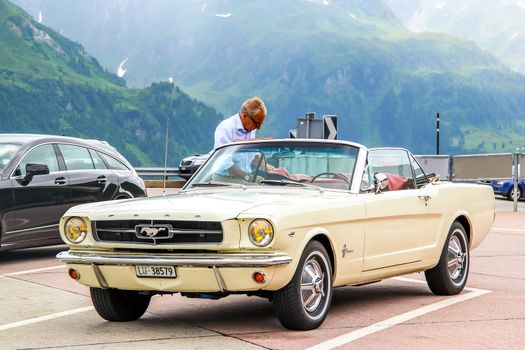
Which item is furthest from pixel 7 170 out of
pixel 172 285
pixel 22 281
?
pixel 172 285

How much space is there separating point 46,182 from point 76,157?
871 millimetres

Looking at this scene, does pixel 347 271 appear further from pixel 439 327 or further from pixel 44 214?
pixel 44 214

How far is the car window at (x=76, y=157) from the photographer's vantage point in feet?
47.3

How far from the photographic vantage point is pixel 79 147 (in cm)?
1475

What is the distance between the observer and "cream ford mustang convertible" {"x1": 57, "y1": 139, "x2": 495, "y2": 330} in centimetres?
734

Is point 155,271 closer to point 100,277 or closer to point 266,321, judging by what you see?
point 100,277

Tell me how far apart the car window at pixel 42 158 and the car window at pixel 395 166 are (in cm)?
537

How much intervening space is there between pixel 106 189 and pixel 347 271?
7.03 meters

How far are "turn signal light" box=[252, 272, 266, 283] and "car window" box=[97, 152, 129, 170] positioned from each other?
26.6 feet

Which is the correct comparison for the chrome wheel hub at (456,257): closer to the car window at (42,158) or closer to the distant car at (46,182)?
the distant car at (46,182)

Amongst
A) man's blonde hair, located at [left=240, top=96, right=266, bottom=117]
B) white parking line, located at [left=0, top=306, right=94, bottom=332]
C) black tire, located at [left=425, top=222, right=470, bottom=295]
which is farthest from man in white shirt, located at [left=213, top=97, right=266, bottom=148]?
white parking line, located at [left=0, top=306, right=94, bottom=332]

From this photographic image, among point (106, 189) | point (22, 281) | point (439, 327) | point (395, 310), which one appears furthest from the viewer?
point (106, 189)

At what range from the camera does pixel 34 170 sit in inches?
521

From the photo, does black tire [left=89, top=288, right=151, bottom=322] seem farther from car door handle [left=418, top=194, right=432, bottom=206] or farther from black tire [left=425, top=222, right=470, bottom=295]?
black tire [left=425, top=222, right=470, bottom=295]
